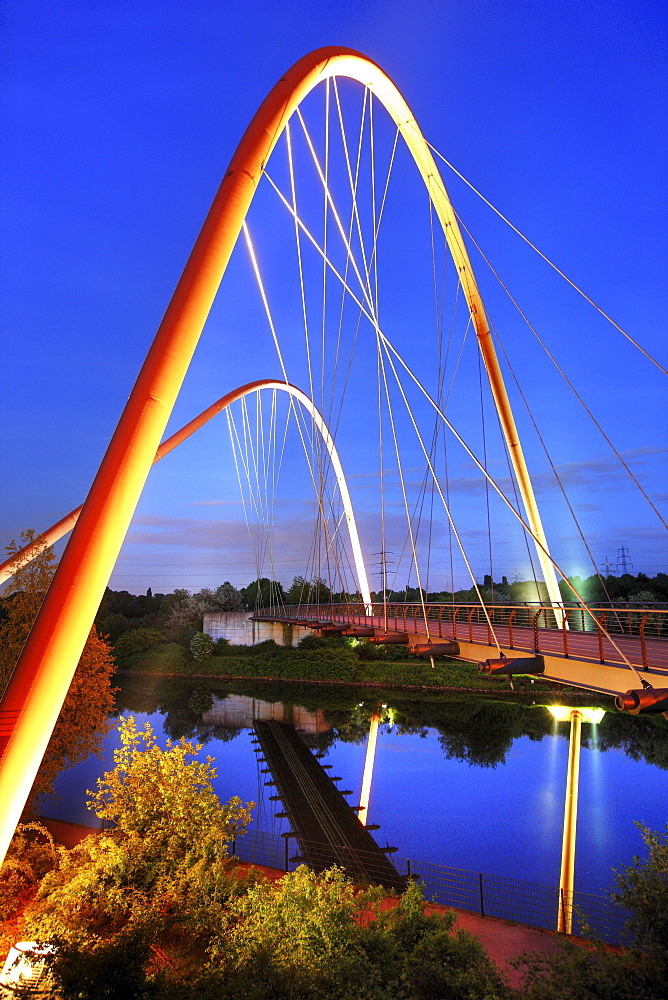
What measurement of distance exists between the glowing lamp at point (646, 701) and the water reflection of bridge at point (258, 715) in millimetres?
26554

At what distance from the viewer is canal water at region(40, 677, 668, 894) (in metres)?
17.4

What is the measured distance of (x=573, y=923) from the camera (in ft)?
37.7

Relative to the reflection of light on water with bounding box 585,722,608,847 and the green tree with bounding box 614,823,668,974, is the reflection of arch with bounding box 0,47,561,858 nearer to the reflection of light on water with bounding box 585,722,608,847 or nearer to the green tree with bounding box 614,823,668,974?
the green tree with bounding box 614,823,668,974

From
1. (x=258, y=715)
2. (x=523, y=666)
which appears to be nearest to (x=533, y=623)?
(x=523, y=666)

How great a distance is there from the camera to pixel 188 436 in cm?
2536

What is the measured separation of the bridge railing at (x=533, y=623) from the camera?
1162cm

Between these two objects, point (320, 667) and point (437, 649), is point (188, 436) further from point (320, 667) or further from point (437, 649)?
point (320, 667)

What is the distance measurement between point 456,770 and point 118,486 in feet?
79.7

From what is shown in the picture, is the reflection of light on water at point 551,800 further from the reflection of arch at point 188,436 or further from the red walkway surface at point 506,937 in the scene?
the reflection of arch at point 188,436

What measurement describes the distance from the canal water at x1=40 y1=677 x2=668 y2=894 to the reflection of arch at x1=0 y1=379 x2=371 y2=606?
7524 mm

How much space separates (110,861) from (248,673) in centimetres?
4076

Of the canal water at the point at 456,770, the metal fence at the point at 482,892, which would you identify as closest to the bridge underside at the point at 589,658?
the metal fence at the point at 482,892

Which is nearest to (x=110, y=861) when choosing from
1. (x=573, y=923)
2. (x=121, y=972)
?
(x=121, y=972)

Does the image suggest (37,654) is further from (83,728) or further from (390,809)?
(390,809)
